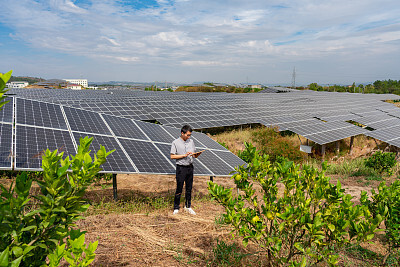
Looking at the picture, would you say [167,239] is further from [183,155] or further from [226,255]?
[183,155]

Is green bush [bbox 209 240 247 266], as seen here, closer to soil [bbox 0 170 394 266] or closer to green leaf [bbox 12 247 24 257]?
soil [bbox 0 170 394 266]

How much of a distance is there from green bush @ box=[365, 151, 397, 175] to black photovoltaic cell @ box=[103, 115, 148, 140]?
11897 mm

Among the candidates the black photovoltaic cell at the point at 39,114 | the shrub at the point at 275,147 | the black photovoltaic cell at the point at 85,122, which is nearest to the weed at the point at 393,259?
the black photovoltaic cell at the point at 85,122

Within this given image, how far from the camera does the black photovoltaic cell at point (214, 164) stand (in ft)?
25.3

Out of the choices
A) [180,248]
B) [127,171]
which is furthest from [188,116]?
[180,248]

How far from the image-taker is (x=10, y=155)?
209 inches

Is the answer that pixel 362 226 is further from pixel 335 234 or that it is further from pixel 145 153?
pixel 145 153

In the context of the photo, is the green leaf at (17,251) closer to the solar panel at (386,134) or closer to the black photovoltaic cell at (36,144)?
the black photovoltaic cell at (36,144)

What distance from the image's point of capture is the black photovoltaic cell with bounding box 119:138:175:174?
22.5 ft

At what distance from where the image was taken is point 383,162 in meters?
13.1

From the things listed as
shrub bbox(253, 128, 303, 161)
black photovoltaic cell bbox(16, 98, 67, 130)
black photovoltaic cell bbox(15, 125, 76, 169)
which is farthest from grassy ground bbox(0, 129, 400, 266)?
shrub bbox(253, 128, 303, 161)

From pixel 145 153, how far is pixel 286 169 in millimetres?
4842

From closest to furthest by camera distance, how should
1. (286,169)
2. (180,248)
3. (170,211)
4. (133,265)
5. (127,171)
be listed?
(286,169), (133,265), (180,248), (127,171), (170,211)

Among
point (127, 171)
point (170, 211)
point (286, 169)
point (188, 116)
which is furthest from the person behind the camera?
point (188, 116)
